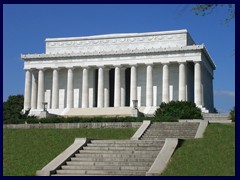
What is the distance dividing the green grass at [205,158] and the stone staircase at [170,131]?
4550mm

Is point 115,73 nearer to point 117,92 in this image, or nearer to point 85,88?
point 117,92

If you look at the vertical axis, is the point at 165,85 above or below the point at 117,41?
below

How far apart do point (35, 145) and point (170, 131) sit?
1154cm

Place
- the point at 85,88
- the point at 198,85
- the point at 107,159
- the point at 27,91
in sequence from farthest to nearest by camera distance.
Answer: the point at 27,91, the point at 85,88, the point at 198,85, the point at 107,159

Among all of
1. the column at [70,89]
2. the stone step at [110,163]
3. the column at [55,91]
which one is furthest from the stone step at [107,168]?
the column at [55,91]

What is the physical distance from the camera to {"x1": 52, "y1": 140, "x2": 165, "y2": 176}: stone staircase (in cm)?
2256

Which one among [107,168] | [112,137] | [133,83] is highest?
[133,83]

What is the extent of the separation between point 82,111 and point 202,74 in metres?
22.0

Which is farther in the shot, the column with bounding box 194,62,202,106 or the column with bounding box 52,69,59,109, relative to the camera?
the column with bounding box 52,69,59,109

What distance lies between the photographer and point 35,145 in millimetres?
30000

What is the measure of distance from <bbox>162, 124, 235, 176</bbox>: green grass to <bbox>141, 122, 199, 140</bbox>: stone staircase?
4550 millimetres

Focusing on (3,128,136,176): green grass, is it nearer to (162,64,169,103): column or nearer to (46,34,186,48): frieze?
(162,64,169,103): column

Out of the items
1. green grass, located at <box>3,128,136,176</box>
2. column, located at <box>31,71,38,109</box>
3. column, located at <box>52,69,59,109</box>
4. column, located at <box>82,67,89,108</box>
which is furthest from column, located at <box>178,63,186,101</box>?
green grass, located at <box>3,128,136,176</box>

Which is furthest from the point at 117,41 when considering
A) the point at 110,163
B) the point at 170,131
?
the point at 110,163
